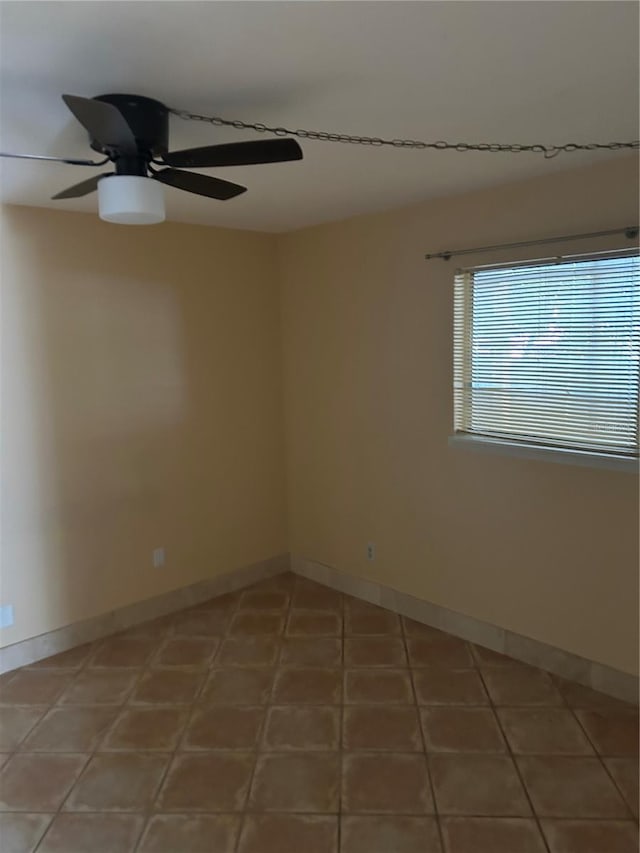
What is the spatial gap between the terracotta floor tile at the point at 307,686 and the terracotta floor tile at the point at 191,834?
73cm

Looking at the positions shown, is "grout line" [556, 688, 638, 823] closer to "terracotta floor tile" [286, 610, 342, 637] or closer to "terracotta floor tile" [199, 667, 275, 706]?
"terracotta floor tile" [286, 610, 342, 637]

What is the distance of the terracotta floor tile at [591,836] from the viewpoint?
2043 millimetres

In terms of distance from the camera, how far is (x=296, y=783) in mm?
2377

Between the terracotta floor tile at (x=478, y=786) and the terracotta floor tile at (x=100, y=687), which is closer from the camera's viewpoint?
the terracotta floor tile at (x=478, y=786)

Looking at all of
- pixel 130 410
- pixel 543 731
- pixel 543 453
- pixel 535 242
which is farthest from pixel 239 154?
pixel 543 731

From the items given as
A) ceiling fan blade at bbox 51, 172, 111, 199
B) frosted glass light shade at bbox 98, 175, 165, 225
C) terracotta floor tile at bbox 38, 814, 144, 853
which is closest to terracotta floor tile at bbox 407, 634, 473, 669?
terracotta floor tile at bbox 38, 814, 144, 853

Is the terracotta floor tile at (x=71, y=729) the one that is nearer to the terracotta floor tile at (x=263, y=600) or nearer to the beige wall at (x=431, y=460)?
the terracotta floor tile at (x=263, y=600)

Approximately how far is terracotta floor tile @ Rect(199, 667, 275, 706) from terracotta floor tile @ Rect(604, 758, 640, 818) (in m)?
1.48

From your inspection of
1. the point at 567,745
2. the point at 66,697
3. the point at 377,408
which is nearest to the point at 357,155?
the point at 377,408

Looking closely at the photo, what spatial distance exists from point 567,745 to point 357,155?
2514 mm

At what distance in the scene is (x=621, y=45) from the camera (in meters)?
1.53

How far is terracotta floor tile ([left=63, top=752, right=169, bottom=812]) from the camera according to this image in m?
2.30

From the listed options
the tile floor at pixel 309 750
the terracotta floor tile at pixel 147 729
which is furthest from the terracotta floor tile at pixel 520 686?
the terracotta floor tile at pixel 147 729

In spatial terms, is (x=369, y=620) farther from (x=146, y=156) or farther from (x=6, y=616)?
(x=146, y=156)
